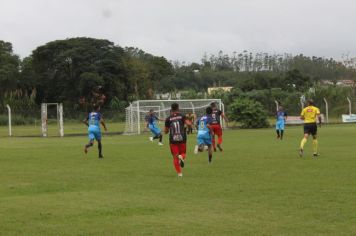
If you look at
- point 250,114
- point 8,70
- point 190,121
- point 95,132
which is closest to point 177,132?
point 95,132

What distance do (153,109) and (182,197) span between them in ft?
116

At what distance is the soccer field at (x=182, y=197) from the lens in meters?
8.52

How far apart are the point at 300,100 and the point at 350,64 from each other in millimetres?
26532

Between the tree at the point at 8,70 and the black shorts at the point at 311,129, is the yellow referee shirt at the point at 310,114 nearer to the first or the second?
the black shorts at the point at 311,129

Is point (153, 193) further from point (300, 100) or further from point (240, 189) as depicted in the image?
point (300, 100)

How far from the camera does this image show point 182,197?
1131 centimetres

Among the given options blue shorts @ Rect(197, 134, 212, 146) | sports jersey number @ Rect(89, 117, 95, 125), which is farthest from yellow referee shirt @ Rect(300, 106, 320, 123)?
sports jersey number @ Rect(89, 117, 95, 125)

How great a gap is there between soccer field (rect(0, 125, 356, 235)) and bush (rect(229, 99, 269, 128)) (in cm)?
3025

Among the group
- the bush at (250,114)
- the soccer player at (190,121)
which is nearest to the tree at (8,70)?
the bush at (250,114)

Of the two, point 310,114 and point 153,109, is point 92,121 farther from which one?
point 153,109

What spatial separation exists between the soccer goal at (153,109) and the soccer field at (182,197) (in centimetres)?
2635

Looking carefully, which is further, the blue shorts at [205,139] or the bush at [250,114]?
the bush at [250,114]

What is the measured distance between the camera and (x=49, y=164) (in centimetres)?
1870

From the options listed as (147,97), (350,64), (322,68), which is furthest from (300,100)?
(322,68)
